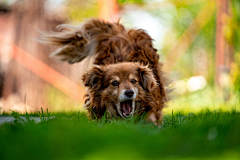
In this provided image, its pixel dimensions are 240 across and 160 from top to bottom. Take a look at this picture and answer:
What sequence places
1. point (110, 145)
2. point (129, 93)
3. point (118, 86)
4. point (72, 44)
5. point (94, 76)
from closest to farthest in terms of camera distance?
1. point (110, 145)
2. point (129, 93)
3. point (118, 86)
4. point (94, 76)
5. point (72, 44)

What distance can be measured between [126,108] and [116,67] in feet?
1.76

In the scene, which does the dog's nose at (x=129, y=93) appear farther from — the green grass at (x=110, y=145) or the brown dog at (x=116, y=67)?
the green grass at (x=110, y=145)

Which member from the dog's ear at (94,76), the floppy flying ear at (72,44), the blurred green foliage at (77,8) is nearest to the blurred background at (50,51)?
the blurred green foliage at (77,8)

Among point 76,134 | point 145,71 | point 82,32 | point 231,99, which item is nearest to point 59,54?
point 82,32

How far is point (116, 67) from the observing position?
3959 millimetres

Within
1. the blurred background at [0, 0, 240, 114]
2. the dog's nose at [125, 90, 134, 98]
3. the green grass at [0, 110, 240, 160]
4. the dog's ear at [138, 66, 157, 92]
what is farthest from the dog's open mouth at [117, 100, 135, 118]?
the blurred background at [0, 0, 240, 114]

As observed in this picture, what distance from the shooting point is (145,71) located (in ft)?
13.0

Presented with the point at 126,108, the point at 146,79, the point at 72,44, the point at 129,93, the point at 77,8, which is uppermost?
the point at 77,8

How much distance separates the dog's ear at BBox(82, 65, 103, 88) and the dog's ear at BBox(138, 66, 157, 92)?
0.51 m

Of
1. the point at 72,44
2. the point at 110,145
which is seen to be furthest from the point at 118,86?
the point at 110,145

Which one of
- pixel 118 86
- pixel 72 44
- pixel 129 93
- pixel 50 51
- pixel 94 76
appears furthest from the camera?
pixel 50 51

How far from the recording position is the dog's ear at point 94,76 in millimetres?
3947

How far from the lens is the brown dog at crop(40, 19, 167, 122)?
3867mm

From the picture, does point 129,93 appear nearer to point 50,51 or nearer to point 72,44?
point 72,44
